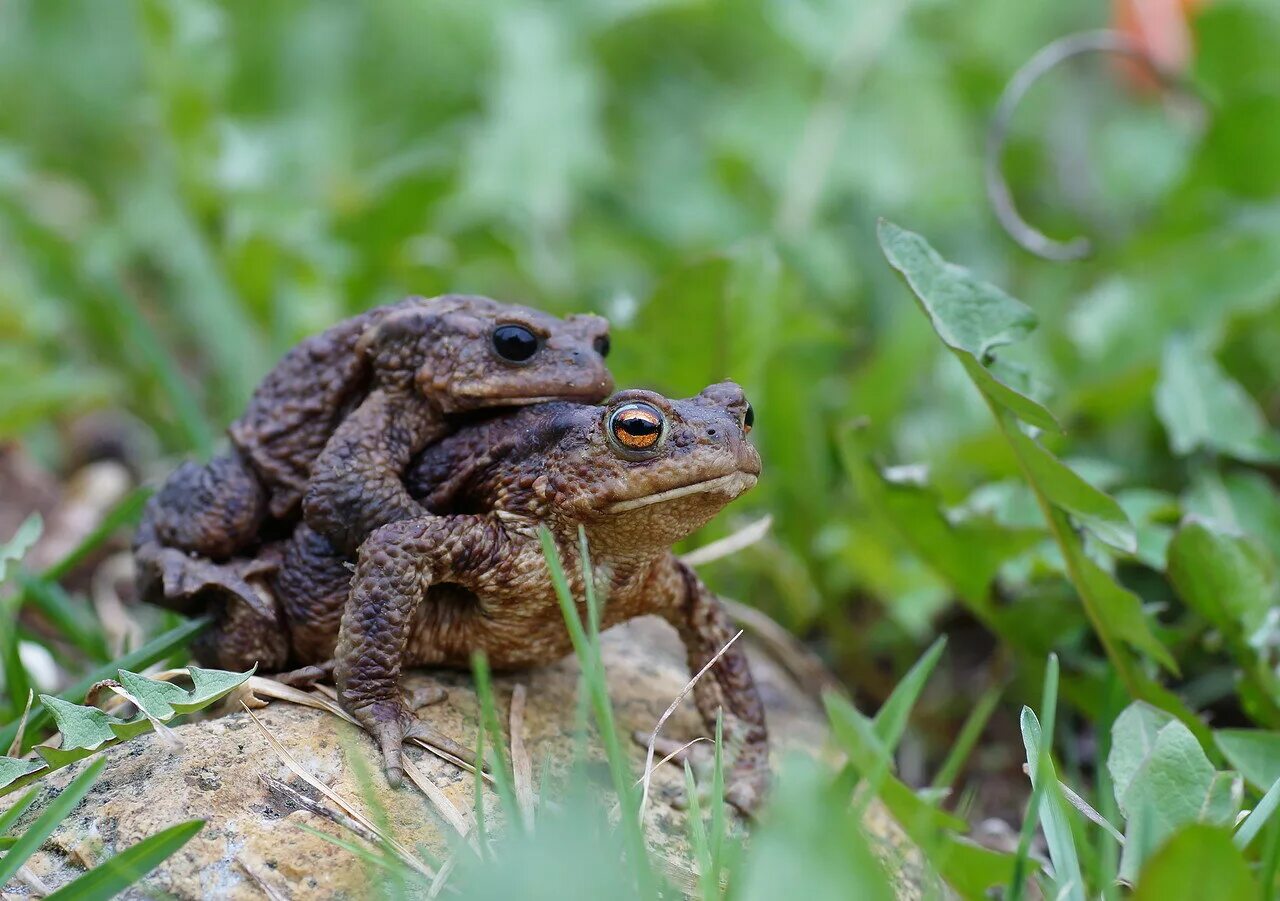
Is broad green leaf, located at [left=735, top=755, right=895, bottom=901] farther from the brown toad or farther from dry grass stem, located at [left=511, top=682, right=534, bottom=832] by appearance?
the brown toad

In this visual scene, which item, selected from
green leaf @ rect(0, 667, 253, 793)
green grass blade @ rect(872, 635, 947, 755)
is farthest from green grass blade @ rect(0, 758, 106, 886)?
green grass blade @ rect(872, 635, 947, 755)

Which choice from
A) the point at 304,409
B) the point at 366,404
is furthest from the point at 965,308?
the point at 304,409

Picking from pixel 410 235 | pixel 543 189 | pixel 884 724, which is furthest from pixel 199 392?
pixel 884 724

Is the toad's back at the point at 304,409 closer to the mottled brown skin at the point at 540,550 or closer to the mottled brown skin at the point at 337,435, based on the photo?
the mottled brown skin at the point at 337,435

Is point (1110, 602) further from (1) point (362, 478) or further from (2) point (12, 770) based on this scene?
(2) point (12, 770)

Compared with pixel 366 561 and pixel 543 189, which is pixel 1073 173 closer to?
pixel 543 189

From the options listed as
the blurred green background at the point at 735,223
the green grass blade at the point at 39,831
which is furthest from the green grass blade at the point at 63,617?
the green grass blade at the point at 39,831
